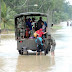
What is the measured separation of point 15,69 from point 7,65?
1245 mm

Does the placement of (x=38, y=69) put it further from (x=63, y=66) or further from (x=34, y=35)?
(x=34, y=35)

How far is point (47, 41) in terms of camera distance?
17.7 metres

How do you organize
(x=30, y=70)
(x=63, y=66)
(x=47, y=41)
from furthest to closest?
(x=47, y=41)
(x=63, y=66)
(x=30, y=70)

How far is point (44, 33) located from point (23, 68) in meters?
5.49

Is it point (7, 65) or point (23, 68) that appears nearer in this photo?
point (23, 68)

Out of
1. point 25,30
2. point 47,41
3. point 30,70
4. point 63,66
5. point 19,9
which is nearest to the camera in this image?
point 30,70

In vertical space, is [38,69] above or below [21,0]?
below

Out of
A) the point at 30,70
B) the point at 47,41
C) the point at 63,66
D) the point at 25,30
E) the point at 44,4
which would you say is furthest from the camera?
the point at 44,4

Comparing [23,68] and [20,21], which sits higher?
[20,21]

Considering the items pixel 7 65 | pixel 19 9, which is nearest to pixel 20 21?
pixel 7 65

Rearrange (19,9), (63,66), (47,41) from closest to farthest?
(63,66) < (47,41) < (19,9)

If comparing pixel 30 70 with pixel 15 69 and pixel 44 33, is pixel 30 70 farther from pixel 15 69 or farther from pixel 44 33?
pixel 44 33

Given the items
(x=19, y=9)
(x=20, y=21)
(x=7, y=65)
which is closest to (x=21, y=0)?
(x=19, y=9)

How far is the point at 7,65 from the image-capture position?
45.0 feet
